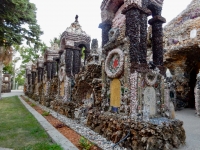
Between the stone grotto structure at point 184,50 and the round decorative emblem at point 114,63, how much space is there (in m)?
10.1

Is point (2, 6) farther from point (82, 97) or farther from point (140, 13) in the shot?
point (82, 97)

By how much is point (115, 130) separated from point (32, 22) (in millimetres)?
7740

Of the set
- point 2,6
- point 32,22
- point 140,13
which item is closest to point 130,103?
point 140,13

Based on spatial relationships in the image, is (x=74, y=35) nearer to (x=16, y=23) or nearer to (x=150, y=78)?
(x=16, y=23)

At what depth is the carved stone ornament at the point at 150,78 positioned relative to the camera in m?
5.55

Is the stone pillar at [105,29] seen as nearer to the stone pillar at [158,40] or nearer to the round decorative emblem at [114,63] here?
the round decorative emblem at [114,63]

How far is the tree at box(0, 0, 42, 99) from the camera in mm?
6354

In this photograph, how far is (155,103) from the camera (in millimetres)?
5812

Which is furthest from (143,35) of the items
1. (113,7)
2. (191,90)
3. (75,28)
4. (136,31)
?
(191,90)

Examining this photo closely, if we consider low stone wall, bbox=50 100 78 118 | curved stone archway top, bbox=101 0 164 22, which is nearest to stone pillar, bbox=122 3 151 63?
curved stone archway top, bbox=101 0 164 22

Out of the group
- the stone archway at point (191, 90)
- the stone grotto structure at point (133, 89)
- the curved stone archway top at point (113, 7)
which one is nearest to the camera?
the stone grotto structure at point (133, 89)

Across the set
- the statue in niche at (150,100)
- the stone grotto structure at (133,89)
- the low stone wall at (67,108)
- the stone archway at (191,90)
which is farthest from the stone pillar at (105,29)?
the stone archway at (191,90)

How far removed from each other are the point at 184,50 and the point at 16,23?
42.3ft

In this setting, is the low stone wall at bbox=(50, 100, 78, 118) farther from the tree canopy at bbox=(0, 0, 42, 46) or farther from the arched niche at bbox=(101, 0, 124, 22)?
the arched niche at bbox=(101, 0, 124, 22)
